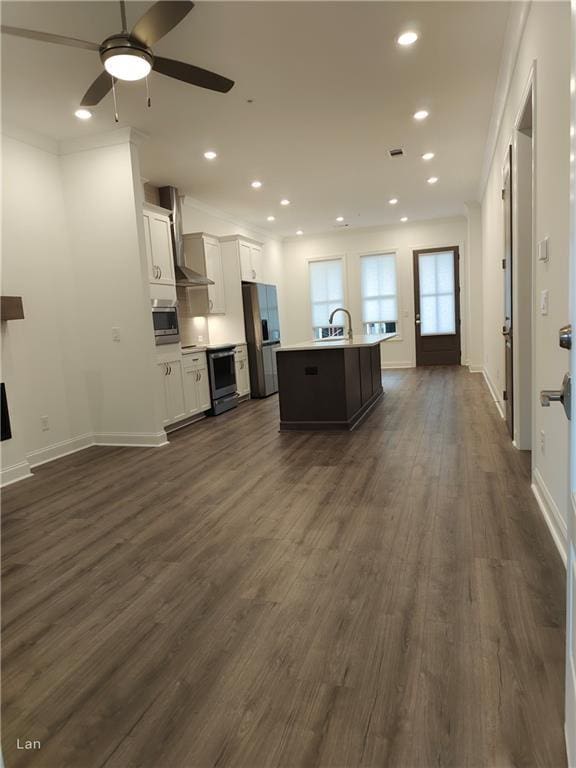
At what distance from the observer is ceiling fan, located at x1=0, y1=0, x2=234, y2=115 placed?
7.43ft

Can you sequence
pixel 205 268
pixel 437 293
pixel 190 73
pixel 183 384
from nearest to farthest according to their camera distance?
pixel 190 73, pixel 183 384, pixel 205 268, pixel 437 293

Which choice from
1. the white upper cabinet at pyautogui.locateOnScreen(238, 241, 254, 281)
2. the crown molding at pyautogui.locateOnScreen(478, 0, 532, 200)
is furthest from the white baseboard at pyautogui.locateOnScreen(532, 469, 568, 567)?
the white upper cabinet at pyautogui.locateOnScreen(238, 241, 254, 281)

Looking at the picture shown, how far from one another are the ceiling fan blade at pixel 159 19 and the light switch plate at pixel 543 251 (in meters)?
2.04

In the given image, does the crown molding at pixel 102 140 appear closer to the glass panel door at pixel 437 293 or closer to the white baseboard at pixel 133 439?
the white baseboard at pixel 133 439

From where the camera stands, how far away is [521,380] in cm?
354

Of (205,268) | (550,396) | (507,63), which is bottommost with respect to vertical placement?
(550,396)

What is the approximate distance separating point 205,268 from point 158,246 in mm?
1592

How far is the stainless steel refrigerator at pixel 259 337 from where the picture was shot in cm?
733

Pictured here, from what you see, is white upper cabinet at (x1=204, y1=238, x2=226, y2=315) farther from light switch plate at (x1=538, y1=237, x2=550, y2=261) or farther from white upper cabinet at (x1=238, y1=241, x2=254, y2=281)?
light switch plate at (x1=538, y1=237, x2=550, y2=261)

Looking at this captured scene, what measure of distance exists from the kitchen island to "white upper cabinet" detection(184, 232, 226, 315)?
2.48m

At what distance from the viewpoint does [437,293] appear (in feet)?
32.0

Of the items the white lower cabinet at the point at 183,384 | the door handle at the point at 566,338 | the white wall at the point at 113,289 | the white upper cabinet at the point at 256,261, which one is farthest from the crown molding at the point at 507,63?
the white lower cabinet at the point at 183,384

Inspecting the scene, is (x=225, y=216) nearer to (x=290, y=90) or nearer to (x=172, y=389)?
(x=172, y=389)

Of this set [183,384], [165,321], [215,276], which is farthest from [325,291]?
[165,321]
